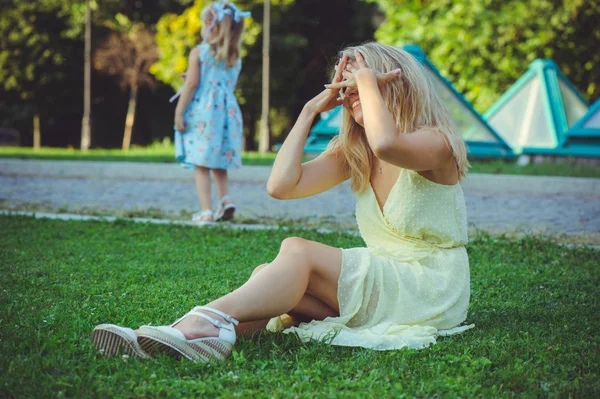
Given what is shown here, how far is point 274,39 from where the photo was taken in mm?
23672

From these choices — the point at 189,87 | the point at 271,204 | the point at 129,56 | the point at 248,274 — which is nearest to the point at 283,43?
the point at 129,56

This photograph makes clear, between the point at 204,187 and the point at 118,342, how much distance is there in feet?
13.6

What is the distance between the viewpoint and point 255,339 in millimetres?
2932

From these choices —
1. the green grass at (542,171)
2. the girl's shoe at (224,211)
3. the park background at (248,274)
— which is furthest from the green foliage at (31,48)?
the girl's shoe at (224,211)

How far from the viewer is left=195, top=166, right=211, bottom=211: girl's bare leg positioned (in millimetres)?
6637

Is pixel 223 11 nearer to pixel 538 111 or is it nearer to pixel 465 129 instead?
pixel 465 129

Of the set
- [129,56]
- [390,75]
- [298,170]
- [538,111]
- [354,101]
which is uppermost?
[129,56]

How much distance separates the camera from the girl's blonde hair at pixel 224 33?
679cm

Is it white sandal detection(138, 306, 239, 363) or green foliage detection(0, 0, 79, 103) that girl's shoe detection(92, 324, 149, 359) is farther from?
green foliage detection(0, 0, 79, 103)

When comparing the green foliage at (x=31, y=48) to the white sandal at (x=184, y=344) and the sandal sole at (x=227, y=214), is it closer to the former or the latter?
the sandal sole at (x=227, y=214)

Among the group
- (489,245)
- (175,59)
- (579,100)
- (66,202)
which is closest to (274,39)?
(175,59)

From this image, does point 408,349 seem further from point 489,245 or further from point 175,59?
point 175,59

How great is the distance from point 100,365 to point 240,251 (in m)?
2.62

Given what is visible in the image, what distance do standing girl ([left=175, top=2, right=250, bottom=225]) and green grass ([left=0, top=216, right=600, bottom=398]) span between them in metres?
1.39
